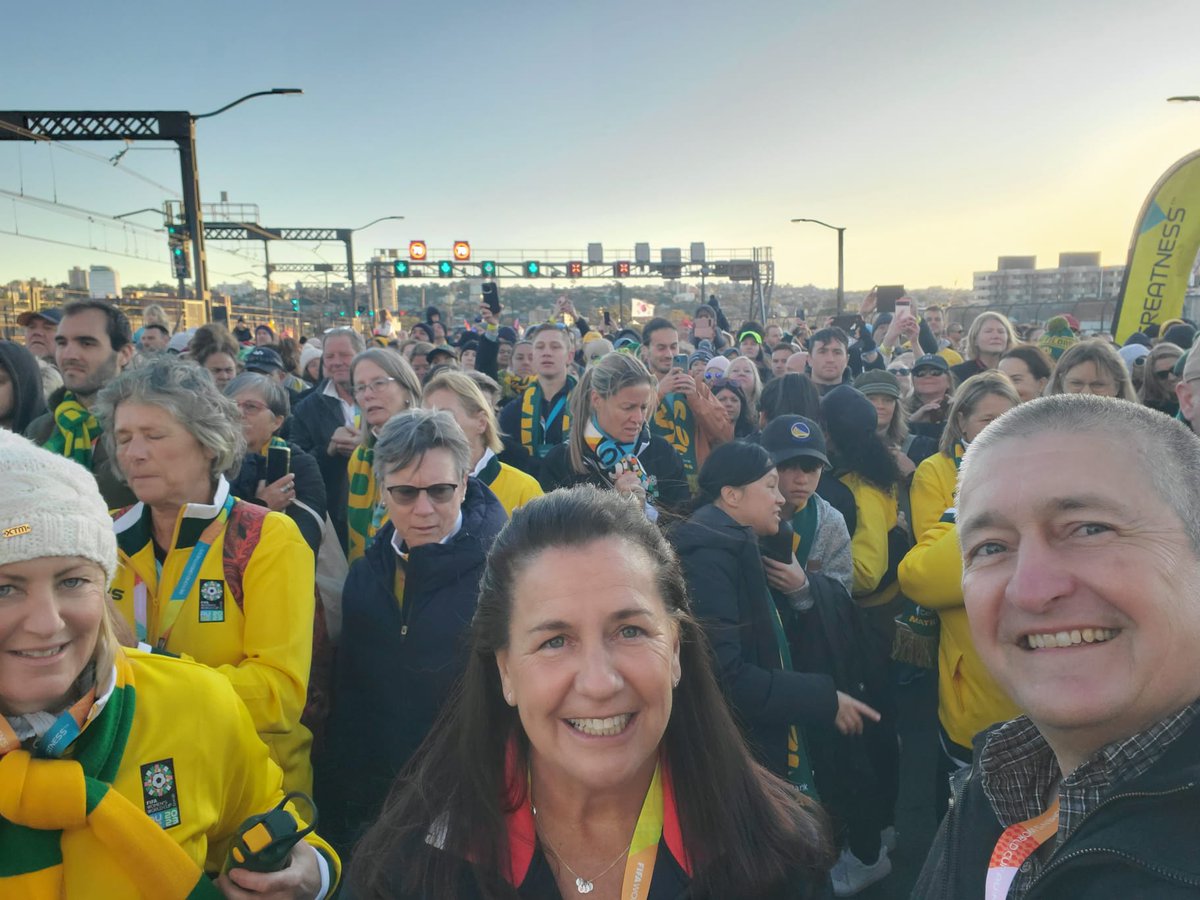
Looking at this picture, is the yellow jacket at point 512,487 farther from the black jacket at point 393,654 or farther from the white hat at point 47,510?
the white hat at point 47,510

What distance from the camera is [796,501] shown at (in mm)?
3709

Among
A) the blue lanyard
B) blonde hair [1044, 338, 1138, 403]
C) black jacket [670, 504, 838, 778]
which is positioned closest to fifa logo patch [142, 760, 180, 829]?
black jacket [670, 504, 838, 778]

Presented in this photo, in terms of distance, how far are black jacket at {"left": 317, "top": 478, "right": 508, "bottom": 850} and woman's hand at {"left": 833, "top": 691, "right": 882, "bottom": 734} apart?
4.73 ft

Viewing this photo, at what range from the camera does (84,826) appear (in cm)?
167

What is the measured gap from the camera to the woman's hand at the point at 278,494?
376 cm

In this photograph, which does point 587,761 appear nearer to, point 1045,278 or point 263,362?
point 263,362

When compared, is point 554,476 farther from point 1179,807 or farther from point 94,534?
point 1179,807

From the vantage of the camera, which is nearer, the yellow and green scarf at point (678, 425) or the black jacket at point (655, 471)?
the black jacket at point (655, 471)

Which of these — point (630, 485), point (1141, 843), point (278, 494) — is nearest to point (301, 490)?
point (278, 494)

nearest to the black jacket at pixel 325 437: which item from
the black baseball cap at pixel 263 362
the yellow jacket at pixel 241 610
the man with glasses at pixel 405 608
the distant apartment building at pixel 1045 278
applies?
the black baseball cap at pixel 263 362

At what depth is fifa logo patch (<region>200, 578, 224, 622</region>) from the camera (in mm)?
2514

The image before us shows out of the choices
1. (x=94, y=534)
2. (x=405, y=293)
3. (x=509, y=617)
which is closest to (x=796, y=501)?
(x=509, y=617)

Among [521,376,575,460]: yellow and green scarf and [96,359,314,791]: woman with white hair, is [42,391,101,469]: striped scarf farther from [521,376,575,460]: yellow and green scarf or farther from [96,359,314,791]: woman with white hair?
[521,376,575,460]: yellow and green scarf

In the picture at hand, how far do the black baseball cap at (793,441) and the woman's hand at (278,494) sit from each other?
234cm
